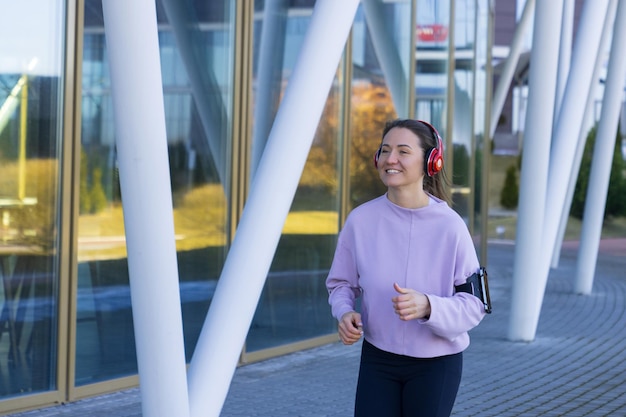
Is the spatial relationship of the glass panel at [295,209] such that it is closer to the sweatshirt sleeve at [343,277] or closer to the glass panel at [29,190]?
the glass panel at [29,190]

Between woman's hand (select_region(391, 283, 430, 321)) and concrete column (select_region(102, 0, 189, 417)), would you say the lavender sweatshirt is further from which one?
concrete column (select_region(102, 0, 189, 417))

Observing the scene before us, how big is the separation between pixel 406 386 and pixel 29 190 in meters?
4.70

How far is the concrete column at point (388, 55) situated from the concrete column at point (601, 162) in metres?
5.00

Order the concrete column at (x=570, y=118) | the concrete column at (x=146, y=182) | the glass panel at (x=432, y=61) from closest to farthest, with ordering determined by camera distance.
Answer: the concrete column at (x=146, y=182) → the concrete column at (x=570, y=118) → the glass panel at (x=432, y=61)

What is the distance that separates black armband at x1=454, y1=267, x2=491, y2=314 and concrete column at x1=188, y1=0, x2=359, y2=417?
1.94 metres

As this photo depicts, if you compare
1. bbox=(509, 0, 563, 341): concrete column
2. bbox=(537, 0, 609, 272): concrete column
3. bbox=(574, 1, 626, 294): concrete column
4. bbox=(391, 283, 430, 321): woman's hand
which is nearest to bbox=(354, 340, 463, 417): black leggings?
bbox=(391, 283, 430, 321): woman's hand

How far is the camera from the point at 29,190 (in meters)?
7.91

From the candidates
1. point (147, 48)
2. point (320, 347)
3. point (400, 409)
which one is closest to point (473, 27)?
point (320, 347)

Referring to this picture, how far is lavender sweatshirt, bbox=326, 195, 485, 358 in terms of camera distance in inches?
151

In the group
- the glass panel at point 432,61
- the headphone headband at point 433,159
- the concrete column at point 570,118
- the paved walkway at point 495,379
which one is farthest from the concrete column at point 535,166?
the headphone headband at point 433,159

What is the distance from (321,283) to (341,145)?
151cm

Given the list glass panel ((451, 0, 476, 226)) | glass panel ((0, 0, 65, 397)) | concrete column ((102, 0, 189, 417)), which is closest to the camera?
concrete column ((102, 0, 189, 417))

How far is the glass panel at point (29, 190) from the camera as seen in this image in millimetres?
7770

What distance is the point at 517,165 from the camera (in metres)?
48.2
